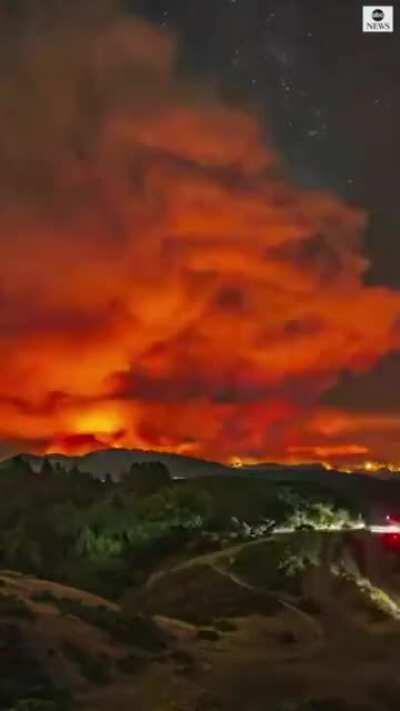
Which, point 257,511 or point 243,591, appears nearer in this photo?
point 243,591

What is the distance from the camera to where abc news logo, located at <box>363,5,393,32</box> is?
17016mm

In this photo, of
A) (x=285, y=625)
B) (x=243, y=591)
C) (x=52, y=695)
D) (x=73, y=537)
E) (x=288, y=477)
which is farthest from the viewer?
(x=288, y=477)

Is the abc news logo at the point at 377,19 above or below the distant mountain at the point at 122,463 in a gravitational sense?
above

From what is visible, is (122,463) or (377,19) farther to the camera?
(122,463)

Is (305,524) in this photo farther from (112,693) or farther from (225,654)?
(112,693)

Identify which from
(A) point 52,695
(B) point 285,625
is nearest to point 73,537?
(B) point 285,625

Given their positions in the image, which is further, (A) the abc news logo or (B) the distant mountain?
(B) the distant mountain

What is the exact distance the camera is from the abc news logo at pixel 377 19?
17.0 meters

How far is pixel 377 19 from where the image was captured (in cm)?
1706

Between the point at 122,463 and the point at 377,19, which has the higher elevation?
the point at 377,19

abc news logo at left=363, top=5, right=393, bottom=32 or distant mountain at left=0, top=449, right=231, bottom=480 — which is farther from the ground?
abc news logo at left=363, top=5, right=393, bottom=32

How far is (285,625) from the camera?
16.0 meters

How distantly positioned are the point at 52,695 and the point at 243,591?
4877mm

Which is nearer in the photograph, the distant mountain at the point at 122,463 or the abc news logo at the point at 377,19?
the abc news logo at the point at 377,19
